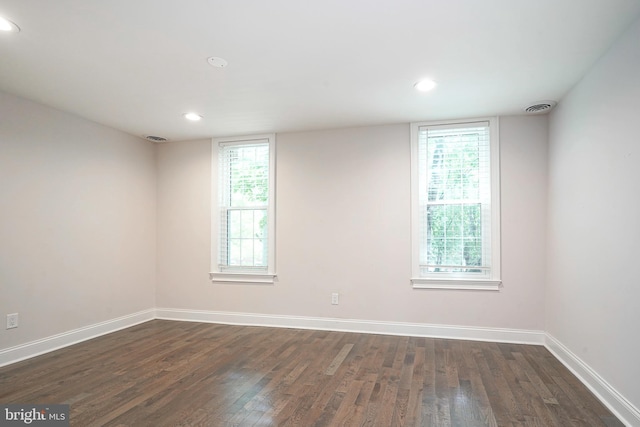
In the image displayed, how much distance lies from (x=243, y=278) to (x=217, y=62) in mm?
2878

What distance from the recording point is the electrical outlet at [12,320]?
3372mm

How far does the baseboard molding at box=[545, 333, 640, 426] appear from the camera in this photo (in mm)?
2285

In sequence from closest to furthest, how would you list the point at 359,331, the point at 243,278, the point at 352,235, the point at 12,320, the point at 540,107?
1. the point at 12,320
2. the point at 540,107
3. the point at 359,331
4. the point at 352,235
5. the point at 243,278

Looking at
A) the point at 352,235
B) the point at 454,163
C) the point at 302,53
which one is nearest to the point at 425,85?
the point at 302,53

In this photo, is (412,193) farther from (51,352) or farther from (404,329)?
(51,352)

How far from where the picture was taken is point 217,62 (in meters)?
2.80

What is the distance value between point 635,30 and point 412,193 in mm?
2402

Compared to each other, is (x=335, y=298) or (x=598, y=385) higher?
(x=335, y=298)

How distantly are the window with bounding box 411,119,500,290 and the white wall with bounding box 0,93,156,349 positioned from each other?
3.57 m

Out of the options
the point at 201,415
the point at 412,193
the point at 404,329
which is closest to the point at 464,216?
the point at 412,193

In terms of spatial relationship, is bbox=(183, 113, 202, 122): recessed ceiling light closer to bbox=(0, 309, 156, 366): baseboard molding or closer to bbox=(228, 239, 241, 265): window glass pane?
bbox=(228, 239, 241, 265): window glass pane

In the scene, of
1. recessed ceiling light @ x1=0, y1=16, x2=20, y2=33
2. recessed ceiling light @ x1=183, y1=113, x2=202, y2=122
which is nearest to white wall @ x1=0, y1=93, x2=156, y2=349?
recessed ceiling light @ x1=183, y1=113, x2=202, y2=122

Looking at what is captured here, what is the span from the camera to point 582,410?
8.16 ft

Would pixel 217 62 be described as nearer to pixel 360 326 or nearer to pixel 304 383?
pixel 304 383
